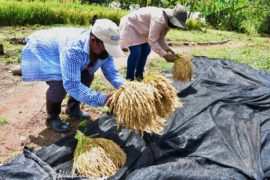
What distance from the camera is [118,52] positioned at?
9.52ft

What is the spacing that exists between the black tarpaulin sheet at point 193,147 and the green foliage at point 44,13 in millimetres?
6013

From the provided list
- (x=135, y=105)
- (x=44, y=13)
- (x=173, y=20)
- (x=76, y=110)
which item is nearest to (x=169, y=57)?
(x=173, y=20)

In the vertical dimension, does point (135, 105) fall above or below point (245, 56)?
above

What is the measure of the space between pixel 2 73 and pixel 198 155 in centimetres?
347

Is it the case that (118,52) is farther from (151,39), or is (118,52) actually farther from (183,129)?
(151,39)

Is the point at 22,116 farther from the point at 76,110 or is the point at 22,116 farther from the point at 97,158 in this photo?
the point at 97,158

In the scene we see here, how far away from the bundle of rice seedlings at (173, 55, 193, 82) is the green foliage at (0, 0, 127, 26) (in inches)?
216

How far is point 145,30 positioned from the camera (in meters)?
4.57

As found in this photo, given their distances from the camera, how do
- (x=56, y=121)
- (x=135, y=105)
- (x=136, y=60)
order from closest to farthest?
(x=135, y=105), (x=56, y=121), (x=136, y=60)

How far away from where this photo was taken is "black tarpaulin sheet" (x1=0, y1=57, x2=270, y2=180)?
2701 millimetres

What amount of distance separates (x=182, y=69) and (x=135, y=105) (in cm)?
199

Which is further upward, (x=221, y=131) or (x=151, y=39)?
(x=151, y=39)

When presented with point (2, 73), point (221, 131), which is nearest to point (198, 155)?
point (221, 131)

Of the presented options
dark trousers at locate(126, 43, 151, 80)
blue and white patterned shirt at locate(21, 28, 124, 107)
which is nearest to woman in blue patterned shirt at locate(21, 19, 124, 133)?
blue and white patterned shirt at locate(21, 28, 124, 107)
